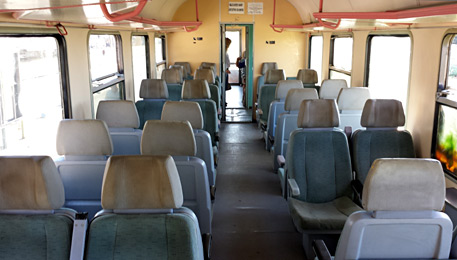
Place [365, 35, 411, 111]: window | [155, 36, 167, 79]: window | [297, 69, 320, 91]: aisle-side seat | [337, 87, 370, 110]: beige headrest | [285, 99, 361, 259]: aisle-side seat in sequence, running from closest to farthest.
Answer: [285, 99, 361, 259]: aisle-side seat
[365, 35, 411, 111]: window
[337, 87, 370, 110]: beige headrest
[297, 69, 320, 91]: aisle-side seat
[155, 36, 167, 79]: window

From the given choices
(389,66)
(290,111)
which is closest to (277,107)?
(290,111)

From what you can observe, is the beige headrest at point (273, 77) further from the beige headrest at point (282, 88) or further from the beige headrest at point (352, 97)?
the beige headrest at point (352, 97)

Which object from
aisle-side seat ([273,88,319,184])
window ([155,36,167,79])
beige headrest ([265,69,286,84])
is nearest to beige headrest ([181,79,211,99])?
aisle-side seat ([273,88,319,184])

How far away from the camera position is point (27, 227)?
89.3 inches

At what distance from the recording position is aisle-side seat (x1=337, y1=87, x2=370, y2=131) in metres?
5.90

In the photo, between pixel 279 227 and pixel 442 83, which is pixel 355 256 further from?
pixel 442 83

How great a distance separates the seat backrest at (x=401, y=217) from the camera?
7.55 feet

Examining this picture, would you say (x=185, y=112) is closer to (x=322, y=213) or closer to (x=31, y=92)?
(x=31, y=92)

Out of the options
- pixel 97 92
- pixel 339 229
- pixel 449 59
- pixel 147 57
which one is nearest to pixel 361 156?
pixel 339 229

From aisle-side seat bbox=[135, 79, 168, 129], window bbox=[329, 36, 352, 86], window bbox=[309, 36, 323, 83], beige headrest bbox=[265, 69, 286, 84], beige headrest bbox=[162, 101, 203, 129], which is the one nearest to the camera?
beige headrest bbox=[162, 101, 203, 129]

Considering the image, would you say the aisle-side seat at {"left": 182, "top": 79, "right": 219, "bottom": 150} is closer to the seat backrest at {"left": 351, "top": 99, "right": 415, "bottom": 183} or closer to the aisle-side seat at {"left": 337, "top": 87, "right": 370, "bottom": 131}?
the aisle-side seat at {"left": 337, "top": 87, "right": 370, "bottom": 131}

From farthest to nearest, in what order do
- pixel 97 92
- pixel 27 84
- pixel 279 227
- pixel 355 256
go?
1. pixel 97 92
2. pixel 279 227
3. pixel 27 84
4. pixel 355 256

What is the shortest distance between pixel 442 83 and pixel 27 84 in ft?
13.6

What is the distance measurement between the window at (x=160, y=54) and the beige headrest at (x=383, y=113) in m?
7.17
